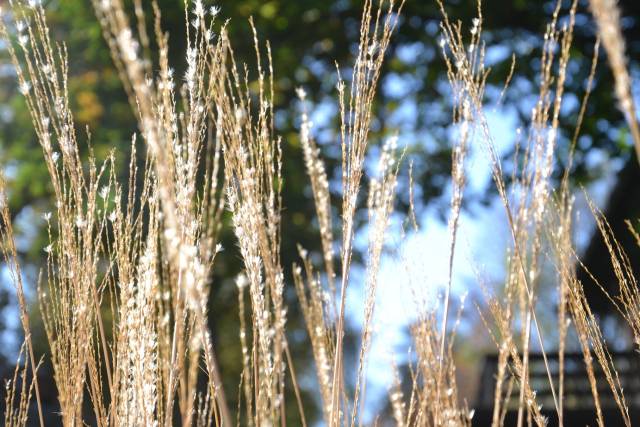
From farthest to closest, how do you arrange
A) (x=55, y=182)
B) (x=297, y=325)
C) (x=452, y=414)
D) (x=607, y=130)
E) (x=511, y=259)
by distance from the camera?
(x=297, y=325)
(x=607, y=130)
(x=511, y=259)
(x=55, y=182)
(x=452, y=414)

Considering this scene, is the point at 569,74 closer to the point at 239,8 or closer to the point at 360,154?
the point at 239,8

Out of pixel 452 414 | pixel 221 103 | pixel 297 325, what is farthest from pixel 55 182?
pixel 297 325

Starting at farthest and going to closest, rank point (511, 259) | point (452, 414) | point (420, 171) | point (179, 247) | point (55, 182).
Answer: point (420, 171) < point (511, 259) < point (55, 182) < point (452, 414) < point (179, 247)

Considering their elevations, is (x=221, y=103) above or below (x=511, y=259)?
above

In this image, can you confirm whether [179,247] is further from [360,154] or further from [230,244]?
[230,244]

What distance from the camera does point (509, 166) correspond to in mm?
5621

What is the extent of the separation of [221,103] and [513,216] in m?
0.58

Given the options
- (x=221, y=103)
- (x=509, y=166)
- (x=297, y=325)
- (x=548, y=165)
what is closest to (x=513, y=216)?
(x=548, y=165)

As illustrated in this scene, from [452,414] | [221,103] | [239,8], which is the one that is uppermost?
[239,8]

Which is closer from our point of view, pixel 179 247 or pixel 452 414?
pixel 179 247

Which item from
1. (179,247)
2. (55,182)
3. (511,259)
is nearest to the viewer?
(179,247)

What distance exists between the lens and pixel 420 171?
A: 6.44 metres

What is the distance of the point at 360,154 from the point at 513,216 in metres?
0.32

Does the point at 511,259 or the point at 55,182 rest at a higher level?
the point at 55,182
